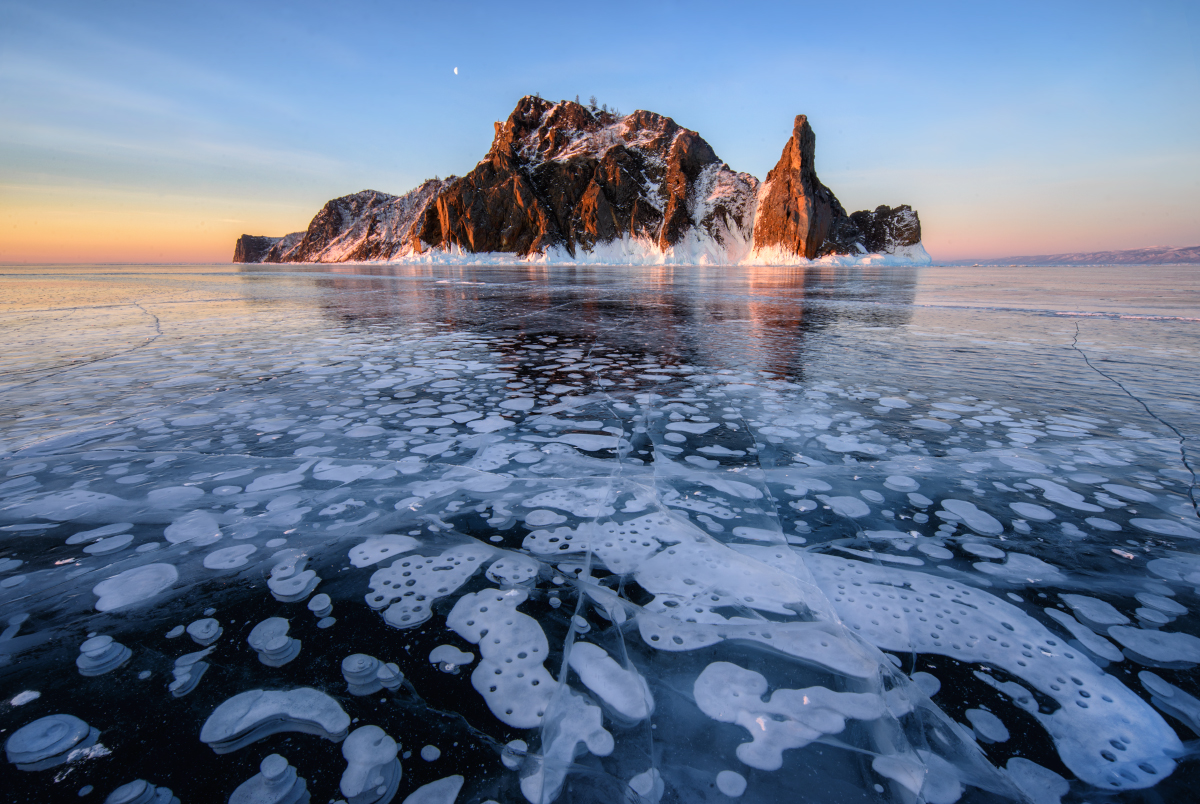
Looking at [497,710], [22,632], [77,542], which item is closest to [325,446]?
[77,542]

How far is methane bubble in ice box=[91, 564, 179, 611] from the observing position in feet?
5.64

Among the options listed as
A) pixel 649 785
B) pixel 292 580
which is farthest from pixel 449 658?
pixel 292 580

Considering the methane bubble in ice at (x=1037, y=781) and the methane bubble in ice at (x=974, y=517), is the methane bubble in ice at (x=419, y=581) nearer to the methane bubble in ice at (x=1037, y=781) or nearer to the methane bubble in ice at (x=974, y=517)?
the methane bubble in ice at (x=1037, y=781)

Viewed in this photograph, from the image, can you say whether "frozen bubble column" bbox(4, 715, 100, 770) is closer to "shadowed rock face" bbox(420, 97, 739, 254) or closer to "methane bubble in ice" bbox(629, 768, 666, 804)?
"methane bubble in ice" bbox(629, 768, 666, 804)

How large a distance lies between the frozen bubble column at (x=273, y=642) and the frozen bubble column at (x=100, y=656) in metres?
0.33

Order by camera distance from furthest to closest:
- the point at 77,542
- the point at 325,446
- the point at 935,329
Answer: the point at 935,329
the point at 325,446
the point at 77,542

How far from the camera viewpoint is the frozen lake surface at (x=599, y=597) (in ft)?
3.89

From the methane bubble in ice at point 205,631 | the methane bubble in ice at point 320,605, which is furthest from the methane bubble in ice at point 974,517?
the methane bubble in ice at point 205,631

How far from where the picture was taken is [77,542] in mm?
2074

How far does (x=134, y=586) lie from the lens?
1805 mm

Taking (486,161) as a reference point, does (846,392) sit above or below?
below

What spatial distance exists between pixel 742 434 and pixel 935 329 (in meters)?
6.83

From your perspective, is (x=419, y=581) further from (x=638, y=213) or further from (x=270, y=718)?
(x=638, y=213)

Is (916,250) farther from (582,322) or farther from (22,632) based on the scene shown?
(22,632)
